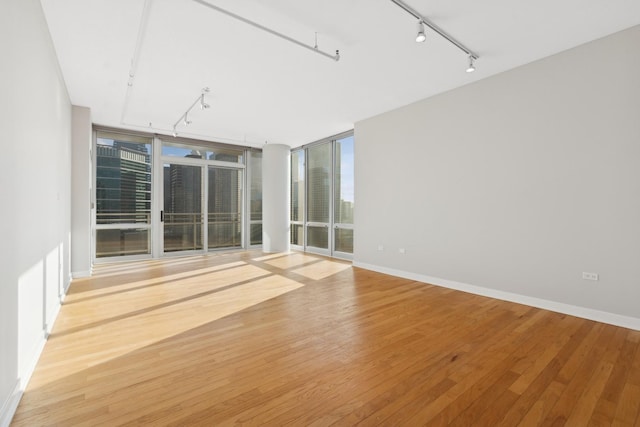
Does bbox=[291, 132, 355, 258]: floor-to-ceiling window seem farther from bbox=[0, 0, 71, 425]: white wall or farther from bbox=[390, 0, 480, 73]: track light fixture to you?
bbox=[0, 0, 71, 425]: white wall

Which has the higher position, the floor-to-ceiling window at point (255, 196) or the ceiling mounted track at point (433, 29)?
the ceiling mounted track at point (433, 29)

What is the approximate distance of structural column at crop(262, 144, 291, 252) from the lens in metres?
8.00

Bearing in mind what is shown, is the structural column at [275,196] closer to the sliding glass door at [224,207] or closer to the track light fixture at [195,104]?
the sliding glass door at [224,207]

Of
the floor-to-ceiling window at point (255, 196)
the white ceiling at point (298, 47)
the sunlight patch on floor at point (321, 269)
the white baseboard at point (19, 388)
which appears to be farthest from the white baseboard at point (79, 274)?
the floor-to-ceiling window at point (255, 196)

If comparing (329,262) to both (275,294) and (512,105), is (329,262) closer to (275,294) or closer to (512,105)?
(275,294)

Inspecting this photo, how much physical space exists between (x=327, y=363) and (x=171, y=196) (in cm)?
642

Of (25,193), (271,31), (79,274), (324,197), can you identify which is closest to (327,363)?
(25,193)

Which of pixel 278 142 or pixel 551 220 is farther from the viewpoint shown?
pixel 278 142

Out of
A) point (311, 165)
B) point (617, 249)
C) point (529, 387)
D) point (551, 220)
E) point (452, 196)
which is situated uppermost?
point (311, 165)

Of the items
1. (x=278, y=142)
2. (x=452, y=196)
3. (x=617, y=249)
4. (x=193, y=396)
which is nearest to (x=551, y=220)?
(x=617, y=249)

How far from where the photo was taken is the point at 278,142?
25.6 feet

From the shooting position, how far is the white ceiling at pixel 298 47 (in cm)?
267

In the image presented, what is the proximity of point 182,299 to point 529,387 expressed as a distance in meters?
3.75

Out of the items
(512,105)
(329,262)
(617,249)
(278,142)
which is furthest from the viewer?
(278,142)
